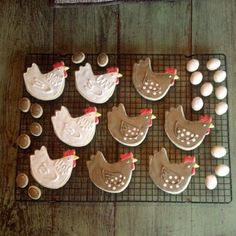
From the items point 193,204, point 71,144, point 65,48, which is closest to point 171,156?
point 193,204

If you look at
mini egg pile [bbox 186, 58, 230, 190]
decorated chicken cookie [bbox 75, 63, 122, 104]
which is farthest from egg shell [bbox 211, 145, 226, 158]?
decorated chicken cookie [bbox 75, 63, 122, 104]

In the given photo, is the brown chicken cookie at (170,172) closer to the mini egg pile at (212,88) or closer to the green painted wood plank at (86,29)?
the mini egg pile at (212,88)

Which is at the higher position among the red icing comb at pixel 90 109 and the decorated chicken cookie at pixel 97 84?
the decorated chicken cookie at pixel 97 84

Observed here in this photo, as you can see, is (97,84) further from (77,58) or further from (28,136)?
(28,136)

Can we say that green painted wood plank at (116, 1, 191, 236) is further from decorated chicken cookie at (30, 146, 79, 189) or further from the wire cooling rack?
decorated chicken cookie at (30, 146, 79, 189)

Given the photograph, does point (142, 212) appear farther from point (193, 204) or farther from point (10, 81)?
point (10, 81)

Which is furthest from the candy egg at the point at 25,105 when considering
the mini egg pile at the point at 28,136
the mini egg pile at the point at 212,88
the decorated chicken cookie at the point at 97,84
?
the mini egg pile at the point at 212,88
